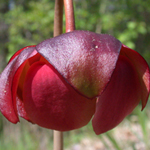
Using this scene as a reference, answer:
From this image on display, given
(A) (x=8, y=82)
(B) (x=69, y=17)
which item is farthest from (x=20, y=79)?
(B) (x=69, y=17)

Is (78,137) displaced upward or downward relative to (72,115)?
downward

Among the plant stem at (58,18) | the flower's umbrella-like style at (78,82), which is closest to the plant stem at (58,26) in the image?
the plant stem at (58,18)

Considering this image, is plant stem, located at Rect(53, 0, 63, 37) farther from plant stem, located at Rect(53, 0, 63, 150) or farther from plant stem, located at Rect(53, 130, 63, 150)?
plant stem, located at Rect(53, 130, 63, 150)

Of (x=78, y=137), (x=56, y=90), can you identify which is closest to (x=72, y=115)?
(x=56, y=90)

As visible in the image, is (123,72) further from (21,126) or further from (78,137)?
(78,137)

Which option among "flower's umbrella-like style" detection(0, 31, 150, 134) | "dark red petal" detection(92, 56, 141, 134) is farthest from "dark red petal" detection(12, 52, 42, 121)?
"dark red petal" detection(92, 56, 141, 134)

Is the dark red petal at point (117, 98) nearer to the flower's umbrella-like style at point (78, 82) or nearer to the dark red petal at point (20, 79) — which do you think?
the flower's umbrella-like style at point (78, 82)

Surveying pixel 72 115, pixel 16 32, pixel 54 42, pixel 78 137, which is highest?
pixel 54 42
